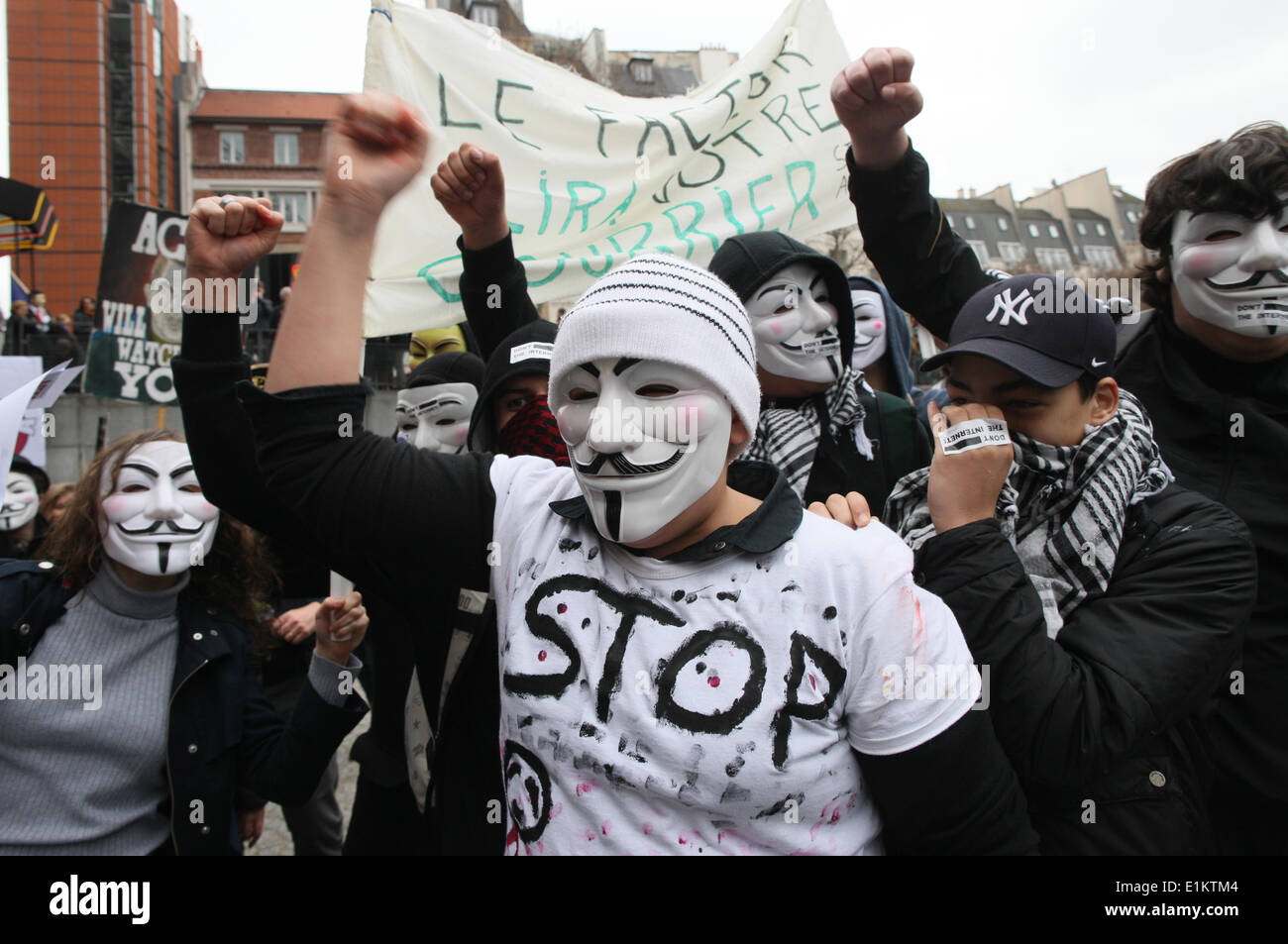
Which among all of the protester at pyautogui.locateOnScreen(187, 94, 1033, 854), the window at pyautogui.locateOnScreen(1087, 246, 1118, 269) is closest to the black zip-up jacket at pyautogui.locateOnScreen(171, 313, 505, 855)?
the protester at pyautogui.locateOnScreen(187, 94, 1033, 854)

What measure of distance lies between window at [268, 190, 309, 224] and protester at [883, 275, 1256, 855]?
47668mm

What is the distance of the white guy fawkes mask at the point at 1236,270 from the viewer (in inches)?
80.0

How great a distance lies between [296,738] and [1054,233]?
6633 cm

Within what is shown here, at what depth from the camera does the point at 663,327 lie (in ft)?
4.61

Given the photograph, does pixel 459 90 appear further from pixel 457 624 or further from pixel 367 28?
pixel 457 624

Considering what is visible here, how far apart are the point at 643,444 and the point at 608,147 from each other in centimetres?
289

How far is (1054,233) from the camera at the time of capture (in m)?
59.3

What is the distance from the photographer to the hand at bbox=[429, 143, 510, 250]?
211cm

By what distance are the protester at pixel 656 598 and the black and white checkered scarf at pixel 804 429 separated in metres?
0.72

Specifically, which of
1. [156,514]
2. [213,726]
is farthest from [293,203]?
[213,726]

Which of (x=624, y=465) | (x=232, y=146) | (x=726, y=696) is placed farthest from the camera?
(x=232, y=146)

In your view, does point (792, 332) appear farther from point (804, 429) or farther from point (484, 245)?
point (484, 245)
